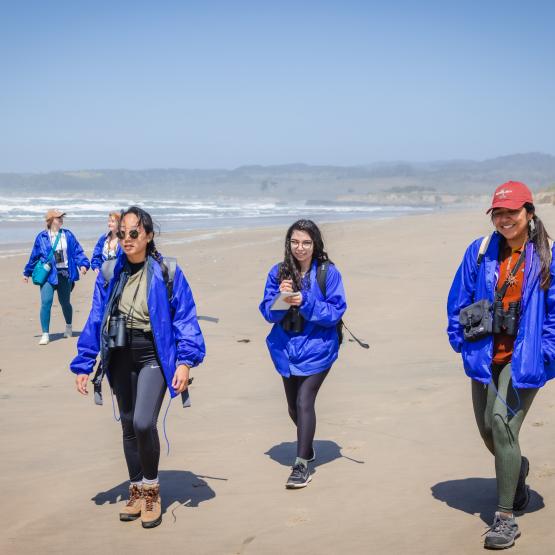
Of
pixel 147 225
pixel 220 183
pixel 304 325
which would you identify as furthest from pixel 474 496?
pixel 220 183

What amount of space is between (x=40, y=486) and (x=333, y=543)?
79.0 inches

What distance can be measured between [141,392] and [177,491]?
1.01 m

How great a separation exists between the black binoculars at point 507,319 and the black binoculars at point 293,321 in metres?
1.47

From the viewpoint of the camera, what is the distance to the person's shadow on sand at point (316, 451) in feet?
19.1

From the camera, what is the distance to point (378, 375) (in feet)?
26.9

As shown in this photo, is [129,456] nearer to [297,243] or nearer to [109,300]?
[109,300]

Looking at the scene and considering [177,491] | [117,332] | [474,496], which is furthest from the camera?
[177,491]

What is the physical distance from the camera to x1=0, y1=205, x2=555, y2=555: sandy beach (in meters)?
4.54

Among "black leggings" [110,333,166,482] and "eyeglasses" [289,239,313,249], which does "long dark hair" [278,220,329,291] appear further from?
"black leggings" [110,333,166,482]

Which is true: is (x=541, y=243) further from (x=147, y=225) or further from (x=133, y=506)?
(x=133, y=506)

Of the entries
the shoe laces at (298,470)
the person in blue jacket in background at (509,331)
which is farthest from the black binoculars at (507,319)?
the shoe laces at (298,470)

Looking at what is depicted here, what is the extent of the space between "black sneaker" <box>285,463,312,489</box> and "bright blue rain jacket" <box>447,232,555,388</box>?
143 cm

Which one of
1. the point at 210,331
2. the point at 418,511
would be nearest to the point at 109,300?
the point at 418,511

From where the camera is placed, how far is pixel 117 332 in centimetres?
455
